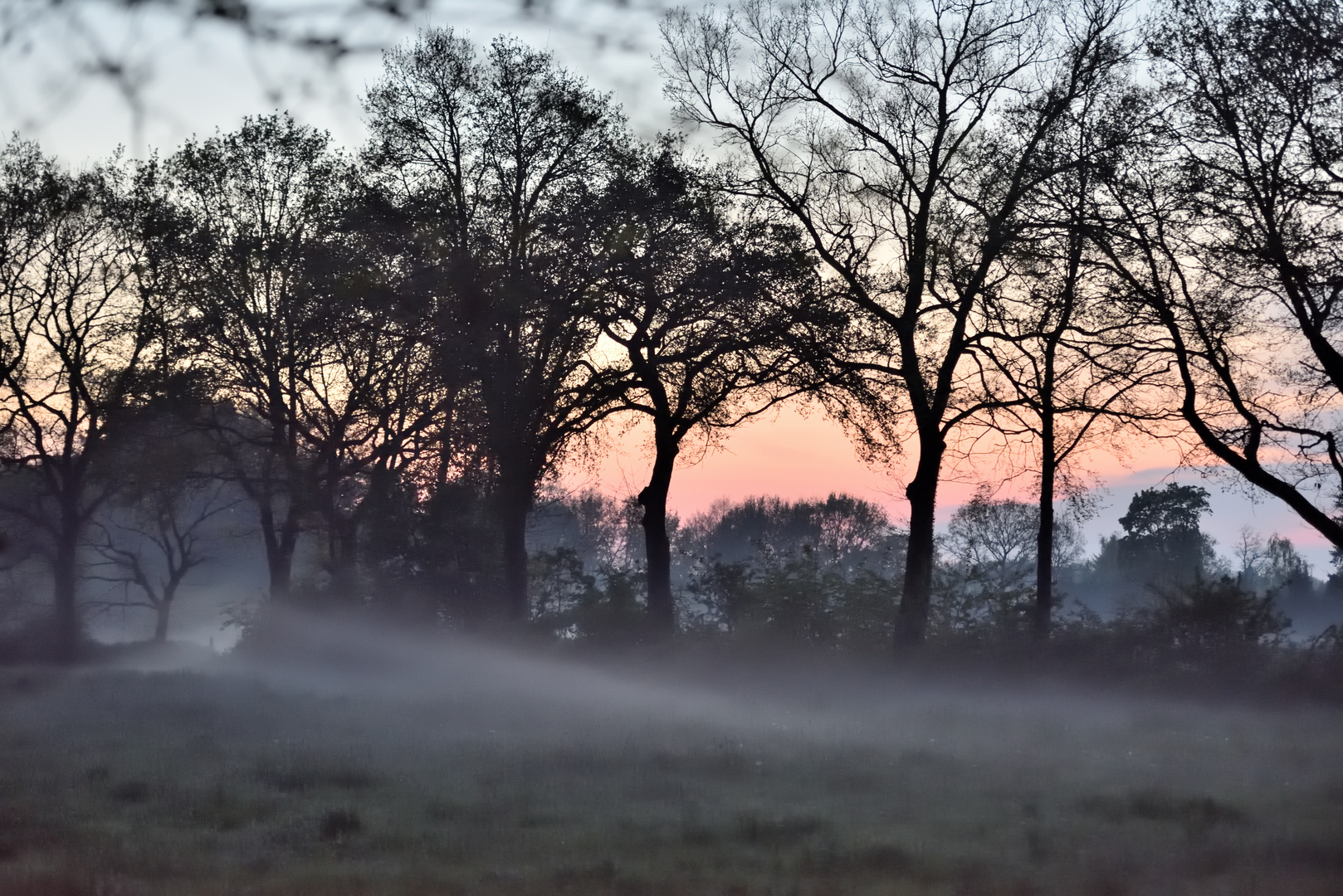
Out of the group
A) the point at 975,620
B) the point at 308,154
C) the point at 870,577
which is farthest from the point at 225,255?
the point at 975,620

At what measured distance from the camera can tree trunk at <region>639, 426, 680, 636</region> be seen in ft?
90.7

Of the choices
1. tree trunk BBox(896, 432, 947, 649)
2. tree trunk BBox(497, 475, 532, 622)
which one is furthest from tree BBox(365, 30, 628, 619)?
tree trunk BBox(896, 432, 947, 649)

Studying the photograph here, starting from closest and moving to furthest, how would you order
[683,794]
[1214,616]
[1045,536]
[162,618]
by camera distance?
[683,794] → [1214,616] → [1045,536] → [162,618]

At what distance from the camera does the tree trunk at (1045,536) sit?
23234 millimetres

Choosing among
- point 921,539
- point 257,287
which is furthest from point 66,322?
point 921,539

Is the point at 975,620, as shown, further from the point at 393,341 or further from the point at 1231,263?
the point at 393,341

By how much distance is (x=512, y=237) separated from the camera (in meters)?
27.7

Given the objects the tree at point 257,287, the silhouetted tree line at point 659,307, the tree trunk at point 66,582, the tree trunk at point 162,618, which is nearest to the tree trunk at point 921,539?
the silhouetted tree line at point 659,307

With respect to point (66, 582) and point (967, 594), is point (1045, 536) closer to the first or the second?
point (967, 594)

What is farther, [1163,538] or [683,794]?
[1163,538]

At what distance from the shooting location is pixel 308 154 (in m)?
34.3

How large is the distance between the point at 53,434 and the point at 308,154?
40.5 feet

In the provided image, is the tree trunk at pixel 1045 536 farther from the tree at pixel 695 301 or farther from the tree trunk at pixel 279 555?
the tree trunk at pixel 279 555

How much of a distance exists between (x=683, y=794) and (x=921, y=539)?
39.6 ft
